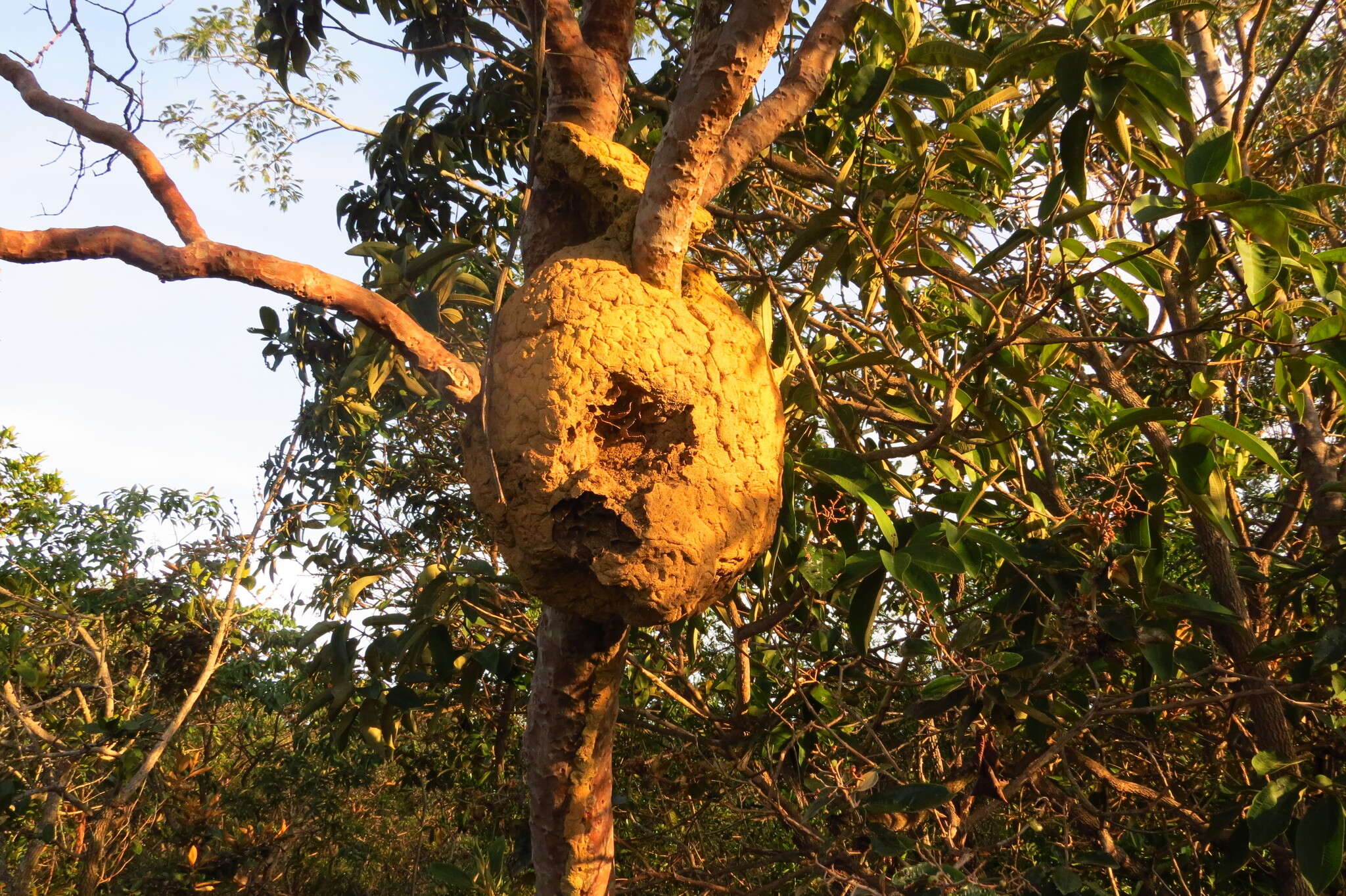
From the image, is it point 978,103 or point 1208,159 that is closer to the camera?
point 1208,159

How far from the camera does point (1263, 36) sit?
5.46m

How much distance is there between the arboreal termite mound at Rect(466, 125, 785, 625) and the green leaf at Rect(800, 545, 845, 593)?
0.46 m

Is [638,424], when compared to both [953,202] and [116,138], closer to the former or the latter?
[953,202]

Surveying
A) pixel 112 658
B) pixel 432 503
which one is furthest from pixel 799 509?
pixel 112 658

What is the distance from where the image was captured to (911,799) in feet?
8.29

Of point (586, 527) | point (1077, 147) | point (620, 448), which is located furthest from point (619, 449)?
point (1077, 147)

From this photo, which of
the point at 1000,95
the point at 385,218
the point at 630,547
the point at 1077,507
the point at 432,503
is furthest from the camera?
the point at 432,503

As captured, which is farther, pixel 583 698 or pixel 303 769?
pixel 303 769

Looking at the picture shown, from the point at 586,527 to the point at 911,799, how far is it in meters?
1.29

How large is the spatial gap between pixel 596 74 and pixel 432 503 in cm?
322

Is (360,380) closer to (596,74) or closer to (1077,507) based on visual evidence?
(596,74)

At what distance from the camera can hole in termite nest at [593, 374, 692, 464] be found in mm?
2000

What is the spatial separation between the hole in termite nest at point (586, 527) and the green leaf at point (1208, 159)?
146 cm

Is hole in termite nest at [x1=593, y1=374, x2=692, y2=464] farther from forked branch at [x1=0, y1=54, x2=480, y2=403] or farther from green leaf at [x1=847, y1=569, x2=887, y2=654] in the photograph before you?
green leaf at [x1=847, y1=569, x2=887, y2=654]
